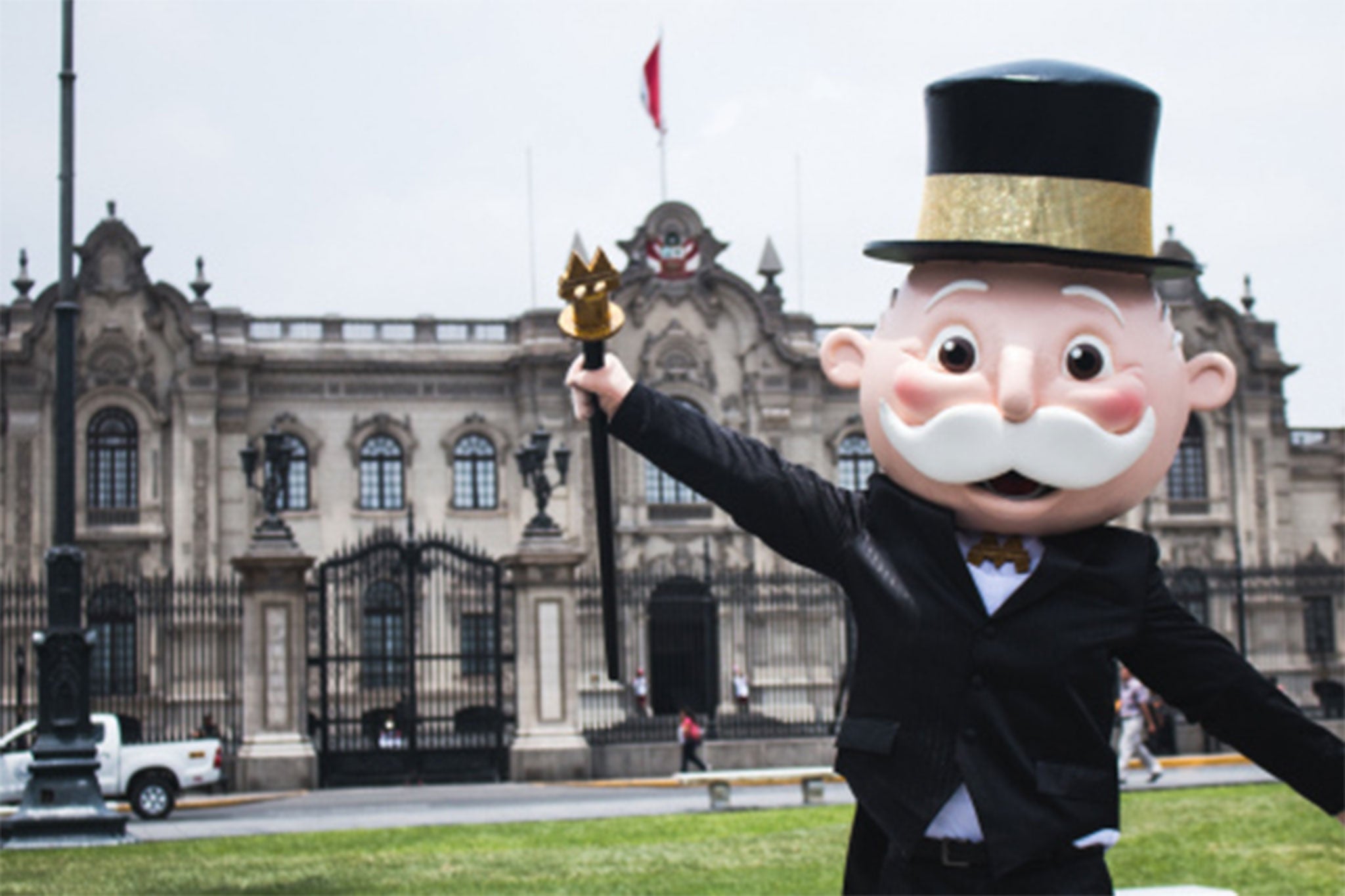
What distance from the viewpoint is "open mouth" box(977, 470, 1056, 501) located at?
5250 millimetres

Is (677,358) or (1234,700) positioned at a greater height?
(677,358)

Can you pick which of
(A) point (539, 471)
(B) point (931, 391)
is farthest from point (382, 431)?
(B) point (931, 391)

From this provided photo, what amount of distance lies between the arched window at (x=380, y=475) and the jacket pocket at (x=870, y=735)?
36.6m

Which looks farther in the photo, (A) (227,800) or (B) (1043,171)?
(A) (227,800)

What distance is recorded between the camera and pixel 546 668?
999 inches

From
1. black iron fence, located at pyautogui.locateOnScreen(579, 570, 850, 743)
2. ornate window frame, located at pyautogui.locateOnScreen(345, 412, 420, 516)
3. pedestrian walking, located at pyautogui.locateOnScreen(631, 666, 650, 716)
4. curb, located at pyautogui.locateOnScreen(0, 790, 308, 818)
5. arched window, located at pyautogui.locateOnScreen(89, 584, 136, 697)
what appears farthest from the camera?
ornate window frame, located at pyautogui.locateOnScreen(345, 412, 420, 516)

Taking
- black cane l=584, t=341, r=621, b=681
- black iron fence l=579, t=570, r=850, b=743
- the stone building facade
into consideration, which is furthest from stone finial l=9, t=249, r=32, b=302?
black cane l=584, t=341, r=621, b=681

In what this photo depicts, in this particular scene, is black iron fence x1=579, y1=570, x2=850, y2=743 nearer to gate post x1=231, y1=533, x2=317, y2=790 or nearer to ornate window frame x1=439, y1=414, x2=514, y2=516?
ornate window frame x1=439, y1=414, x2=514, y2=516

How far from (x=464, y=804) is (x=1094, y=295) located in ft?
56.4

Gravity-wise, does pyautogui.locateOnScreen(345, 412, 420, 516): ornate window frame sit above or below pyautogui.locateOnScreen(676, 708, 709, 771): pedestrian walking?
above

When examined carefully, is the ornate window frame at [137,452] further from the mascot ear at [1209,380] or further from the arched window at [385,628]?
the mascot ear at [1209,380]

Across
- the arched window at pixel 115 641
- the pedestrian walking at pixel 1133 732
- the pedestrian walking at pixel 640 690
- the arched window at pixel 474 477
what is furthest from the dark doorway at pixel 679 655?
the pedestrian walking at pixel 1133 732

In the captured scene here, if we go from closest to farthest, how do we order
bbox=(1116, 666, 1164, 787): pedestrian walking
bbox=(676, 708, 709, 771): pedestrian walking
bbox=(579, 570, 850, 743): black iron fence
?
bbox=(1116, 666, 1164, 787): pedestrian walking, bbox=(676, 708, 709, 771): pedestrian walking, bbox=(579, 570, 850, 743): black iron fence

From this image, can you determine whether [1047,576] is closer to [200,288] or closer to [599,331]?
[599,331]
